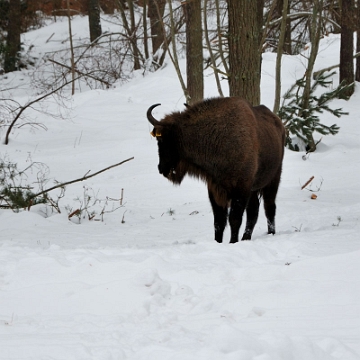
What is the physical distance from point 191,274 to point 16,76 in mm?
18616

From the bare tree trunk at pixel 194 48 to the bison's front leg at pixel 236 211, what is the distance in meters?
5.00

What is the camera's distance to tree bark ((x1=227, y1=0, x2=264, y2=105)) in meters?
7.87

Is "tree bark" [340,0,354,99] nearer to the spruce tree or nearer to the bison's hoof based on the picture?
the spruce tree

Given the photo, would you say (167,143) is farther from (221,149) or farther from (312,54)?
(312,54)

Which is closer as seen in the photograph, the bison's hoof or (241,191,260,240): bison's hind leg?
the bison's hoof

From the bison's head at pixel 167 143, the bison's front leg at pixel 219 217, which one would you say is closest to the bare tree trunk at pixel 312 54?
the bison's head at pixel 167 143

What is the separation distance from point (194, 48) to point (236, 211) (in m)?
5.86

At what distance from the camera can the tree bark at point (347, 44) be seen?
553 inches

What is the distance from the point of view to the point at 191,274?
13.7ft

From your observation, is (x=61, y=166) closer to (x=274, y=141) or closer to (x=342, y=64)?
(x=274, y=141)

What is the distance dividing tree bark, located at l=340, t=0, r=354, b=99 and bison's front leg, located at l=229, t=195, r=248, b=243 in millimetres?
8768

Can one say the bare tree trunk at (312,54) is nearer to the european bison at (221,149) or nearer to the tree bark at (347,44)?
the tree bark at (347,44)

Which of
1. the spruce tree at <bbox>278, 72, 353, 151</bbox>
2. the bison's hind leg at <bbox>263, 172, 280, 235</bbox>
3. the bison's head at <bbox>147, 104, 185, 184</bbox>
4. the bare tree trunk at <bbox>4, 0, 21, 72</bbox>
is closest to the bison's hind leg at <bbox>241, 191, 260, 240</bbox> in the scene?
the bison's hind leg at <bbox>263, 172, 280, 235</bbox>

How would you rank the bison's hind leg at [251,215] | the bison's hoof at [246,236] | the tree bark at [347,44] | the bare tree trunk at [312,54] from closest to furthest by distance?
the bison's hoof at [246,236] < the bison's hind leg at [251,215] < the bare tree trunk at [312,54] < the tree bark at [347,44]
